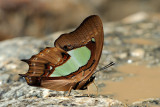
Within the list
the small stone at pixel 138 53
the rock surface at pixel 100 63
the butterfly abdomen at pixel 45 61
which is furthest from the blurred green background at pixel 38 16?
the butterfly abdomen at pixel 45 61

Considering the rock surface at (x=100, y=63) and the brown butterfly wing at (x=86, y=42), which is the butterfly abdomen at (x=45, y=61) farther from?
the rock surface at (x=100, y=63)

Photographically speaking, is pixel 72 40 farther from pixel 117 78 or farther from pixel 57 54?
pixel 117 78

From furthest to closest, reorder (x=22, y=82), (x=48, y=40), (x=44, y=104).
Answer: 1. (x=48, y=40)
2. (x=22, y=82)
3. (x=44, y=104)

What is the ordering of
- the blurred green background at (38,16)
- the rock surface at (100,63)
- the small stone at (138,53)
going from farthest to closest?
the blurred green background at (38,16) → the small stone at (138,53) → the rock surface at (100,63)

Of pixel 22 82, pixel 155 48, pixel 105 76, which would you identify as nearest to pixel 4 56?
pixel 22 82

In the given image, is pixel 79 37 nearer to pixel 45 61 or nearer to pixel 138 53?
pixel 45 61

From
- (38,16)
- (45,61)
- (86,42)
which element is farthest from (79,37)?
(38,16)
